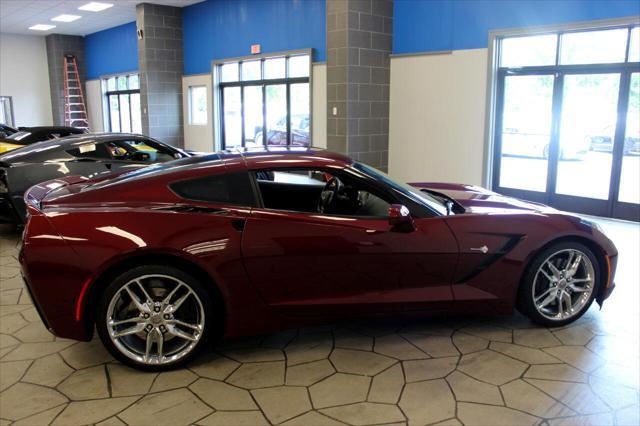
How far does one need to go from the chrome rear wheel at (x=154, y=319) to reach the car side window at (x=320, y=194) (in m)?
0.75

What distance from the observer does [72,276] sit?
285 centimetres

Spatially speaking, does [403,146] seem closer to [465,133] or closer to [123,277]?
[465,133]

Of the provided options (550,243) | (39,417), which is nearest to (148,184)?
(39,417)

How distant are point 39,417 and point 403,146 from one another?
8.56 metres

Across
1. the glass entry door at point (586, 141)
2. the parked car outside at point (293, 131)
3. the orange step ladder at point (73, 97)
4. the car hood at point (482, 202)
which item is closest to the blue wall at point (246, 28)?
the parked car outside at point (293, 131)

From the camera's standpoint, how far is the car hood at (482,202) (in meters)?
3.56

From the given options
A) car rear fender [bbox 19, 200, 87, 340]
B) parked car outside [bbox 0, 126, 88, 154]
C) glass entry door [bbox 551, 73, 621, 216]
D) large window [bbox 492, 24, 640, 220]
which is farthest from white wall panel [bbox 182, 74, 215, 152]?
car rear fender [bbox 19, 200, 87, 340]

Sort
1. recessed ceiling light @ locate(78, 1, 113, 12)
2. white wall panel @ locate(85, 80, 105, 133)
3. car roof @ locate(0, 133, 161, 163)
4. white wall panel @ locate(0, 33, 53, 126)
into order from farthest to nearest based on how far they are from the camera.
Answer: white wall panel @ locate(85, 80, 105, 133), white wall panel @ locate(0, 33, 53, 126), recessed ceiling light @ locate(78, 1, 113, 12), car roof @ locate(0, 133, 161, 163)

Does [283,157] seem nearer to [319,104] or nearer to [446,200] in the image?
[446,200]

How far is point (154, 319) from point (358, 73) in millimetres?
7662

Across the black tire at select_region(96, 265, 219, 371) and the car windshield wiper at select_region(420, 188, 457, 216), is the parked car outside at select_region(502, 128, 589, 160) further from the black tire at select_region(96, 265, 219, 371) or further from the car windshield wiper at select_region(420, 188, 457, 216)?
the black tire at select_region(96, 265, 219, 371)

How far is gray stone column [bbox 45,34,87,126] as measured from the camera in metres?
21.0

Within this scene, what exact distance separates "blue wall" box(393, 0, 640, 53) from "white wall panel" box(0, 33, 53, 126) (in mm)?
17221

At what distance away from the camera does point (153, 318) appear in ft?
9.72
